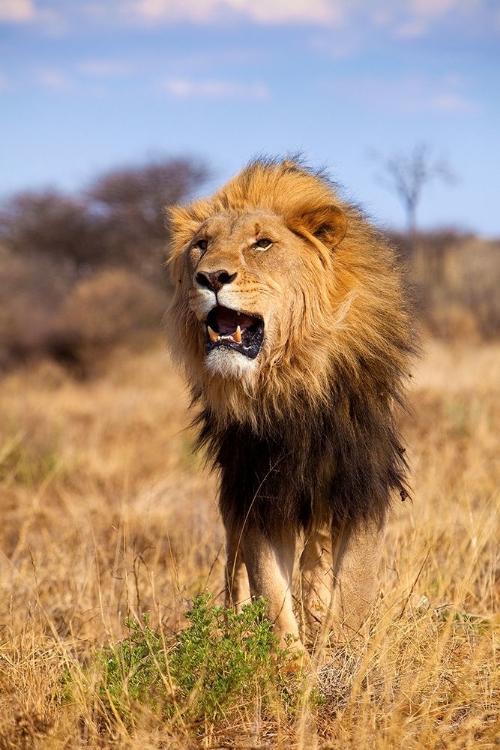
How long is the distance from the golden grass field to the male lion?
0.27 m

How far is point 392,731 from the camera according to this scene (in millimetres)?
2623

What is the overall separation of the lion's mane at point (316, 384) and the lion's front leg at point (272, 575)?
6 cm

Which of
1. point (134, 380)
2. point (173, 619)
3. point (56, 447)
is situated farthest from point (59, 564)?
point (134, 380)

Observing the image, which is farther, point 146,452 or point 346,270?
point 146,452

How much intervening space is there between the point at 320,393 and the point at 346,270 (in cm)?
49

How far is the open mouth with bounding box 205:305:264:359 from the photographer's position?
334 cm

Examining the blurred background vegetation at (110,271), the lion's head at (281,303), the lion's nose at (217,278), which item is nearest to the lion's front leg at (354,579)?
the lion's head at (281,303)

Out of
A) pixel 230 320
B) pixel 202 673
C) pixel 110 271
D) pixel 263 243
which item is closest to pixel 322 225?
pixel 263 243

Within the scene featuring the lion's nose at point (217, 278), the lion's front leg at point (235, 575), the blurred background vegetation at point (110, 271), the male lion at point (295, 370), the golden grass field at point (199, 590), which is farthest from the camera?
the blurred background vegetation at point (110, 271)

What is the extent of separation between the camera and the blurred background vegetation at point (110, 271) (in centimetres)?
1794

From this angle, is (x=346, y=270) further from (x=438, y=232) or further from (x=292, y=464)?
(x=438, y=232)

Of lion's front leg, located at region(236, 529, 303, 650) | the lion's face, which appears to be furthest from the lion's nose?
lion's front leg, located at region(236, 529, 303, 650)

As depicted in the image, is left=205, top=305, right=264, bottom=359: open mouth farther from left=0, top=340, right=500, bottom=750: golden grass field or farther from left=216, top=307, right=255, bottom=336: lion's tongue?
left=0, top=340, right=500, bottom=750: golden grass field

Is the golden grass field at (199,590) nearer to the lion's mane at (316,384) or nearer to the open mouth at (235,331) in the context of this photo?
the lion's mane at (316,384)
